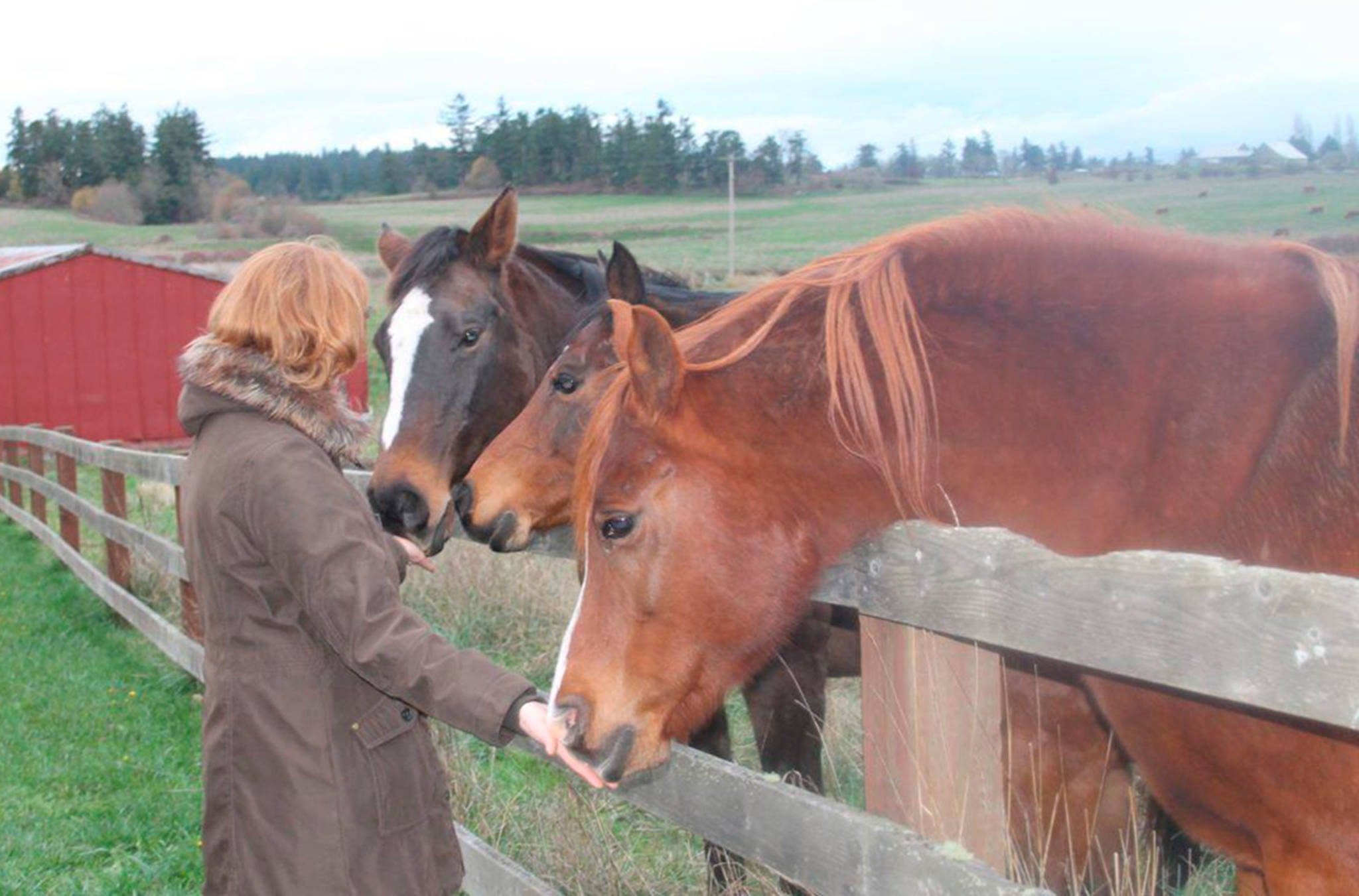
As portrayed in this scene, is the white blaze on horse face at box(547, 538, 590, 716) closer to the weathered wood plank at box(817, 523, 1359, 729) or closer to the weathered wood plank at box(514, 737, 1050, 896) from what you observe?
the weathered wood plank at box(514, 737, 1050, 896)

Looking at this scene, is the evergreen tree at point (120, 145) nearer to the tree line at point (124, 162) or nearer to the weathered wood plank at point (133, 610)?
the tree line at point (124, 162)

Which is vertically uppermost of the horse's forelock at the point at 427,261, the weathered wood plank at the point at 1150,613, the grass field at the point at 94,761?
the horse's forelock at the point at 427,261

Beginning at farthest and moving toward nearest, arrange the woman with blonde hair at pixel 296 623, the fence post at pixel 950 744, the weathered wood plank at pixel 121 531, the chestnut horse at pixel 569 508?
the weathered wood plank at pixel 121 531
the chestnut horse at pixel 569 508
the woman with blonde hair at pixel 296 623
the fence post at pixel 950 744

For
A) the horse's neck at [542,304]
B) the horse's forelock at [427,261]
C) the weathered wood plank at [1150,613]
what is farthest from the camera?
the horse's neck at [542,304]

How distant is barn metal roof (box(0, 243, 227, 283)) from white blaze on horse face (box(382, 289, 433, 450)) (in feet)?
60.2

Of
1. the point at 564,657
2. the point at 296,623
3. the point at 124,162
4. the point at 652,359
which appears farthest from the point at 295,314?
the point at 124,162

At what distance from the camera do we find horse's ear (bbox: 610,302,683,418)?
7.33 feet

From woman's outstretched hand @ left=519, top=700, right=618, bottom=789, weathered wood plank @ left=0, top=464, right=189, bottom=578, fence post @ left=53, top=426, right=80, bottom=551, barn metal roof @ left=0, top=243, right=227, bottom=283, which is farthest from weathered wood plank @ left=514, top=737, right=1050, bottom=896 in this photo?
barn metal roof @ left=0, top=243, right=227, bottom=283

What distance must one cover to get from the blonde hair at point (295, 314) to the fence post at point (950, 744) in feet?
4.41

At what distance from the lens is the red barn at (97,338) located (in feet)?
67.5

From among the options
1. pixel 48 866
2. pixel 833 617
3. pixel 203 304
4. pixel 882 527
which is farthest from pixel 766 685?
pixel 203 304

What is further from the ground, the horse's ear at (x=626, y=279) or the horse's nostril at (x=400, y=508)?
the horse's ear at (x=626, y=279)

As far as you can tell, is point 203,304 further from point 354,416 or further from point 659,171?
point 659,171

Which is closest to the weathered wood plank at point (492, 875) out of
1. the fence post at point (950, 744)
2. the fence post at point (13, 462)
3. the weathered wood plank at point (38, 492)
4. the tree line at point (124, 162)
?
the fence post at point (950, 744)
